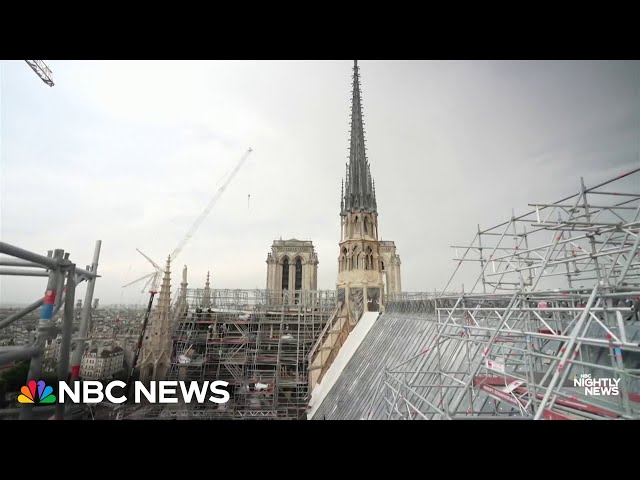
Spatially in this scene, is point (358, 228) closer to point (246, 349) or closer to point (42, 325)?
point (246, 349)

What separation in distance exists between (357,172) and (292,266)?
20320 millimetres

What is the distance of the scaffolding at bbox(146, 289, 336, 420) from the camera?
64.6 ft

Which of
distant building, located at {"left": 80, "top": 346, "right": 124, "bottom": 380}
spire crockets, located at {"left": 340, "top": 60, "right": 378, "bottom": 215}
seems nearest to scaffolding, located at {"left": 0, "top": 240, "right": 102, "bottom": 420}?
distant building, located at {"left": 80, "top": 346, "right": 124, "bottom": 380}

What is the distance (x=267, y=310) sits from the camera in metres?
26.1

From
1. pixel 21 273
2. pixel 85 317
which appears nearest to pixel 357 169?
pixel 85 317

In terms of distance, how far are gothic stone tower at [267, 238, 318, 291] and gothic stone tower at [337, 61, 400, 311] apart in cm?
1756

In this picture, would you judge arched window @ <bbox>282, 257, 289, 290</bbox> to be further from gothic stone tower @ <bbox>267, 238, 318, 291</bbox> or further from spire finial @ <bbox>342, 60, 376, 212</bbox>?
spire finial @ <bbox>342, 60, 376, 212</bbox>

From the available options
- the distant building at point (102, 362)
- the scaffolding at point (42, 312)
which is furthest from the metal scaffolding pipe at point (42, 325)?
the distant building at point (102, 362)

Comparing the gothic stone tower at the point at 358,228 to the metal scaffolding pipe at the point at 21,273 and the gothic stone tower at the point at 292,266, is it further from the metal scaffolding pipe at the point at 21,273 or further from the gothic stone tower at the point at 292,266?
the metal scaffolding pipe at the point at 21,273

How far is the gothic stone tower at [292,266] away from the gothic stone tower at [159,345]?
2092 cm
